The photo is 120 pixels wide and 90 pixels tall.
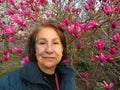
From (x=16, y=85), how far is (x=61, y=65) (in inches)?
20.4

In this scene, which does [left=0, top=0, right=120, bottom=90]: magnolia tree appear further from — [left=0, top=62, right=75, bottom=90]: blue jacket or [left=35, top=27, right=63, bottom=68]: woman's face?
[left=0, top=62, right=75, bottom=90]: blue jacket

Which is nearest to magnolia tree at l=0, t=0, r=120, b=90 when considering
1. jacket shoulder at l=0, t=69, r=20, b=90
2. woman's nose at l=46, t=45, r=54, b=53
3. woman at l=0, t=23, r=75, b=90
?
woman at l=0, t=23, r=75, b=90

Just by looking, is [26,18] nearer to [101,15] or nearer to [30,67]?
[101,15]

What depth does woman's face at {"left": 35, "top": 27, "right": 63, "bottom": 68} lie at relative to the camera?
220cm

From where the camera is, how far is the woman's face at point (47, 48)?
7.23 feet

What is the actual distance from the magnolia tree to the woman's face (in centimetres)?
96

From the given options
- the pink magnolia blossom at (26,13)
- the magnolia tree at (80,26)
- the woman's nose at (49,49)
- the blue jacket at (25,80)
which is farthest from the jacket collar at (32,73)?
the pink magnolia blossom at (26,13)

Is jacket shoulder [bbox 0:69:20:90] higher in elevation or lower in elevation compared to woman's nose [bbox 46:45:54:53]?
lower

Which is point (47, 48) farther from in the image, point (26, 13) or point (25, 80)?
point (26, 13)

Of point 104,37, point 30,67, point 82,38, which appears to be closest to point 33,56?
point 30,67

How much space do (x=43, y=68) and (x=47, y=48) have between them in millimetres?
186

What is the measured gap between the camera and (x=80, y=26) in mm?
3328

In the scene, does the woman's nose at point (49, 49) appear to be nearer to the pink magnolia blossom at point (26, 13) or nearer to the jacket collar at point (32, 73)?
the jacket collar at point (32, 73)

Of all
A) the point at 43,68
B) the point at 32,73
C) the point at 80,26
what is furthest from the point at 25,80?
the point at 80,26
